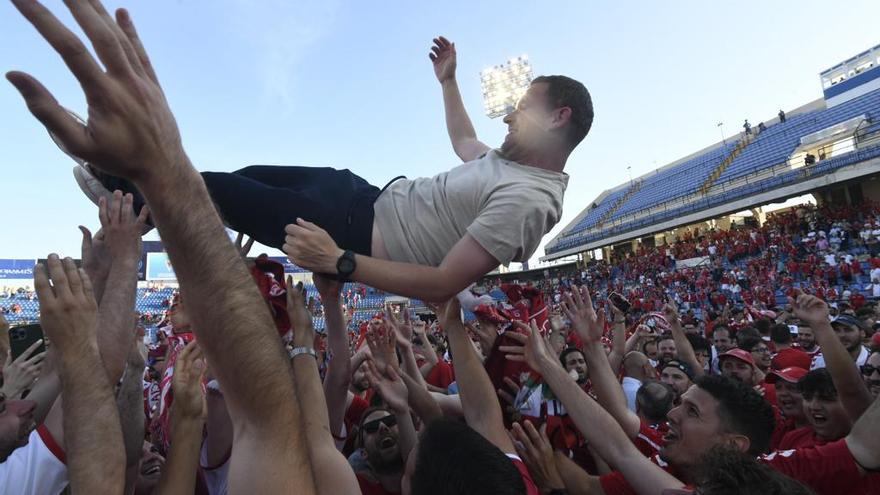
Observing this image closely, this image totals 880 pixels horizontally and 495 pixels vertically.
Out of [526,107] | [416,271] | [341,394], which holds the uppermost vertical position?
[526,107]

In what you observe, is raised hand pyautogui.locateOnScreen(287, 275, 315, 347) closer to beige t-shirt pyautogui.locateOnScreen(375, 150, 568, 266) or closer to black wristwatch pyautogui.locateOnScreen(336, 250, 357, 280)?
black wristwatch pyautogui.locateOnScreen(336, 250, 357, 280)

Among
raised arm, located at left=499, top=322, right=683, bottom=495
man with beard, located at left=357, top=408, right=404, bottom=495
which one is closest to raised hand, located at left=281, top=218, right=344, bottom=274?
man with beard, located at left=357, top=408, right=404, bottom=495

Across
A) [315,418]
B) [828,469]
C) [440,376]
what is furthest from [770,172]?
[315,418]

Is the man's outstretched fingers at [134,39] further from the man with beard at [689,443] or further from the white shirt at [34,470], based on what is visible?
the man with beard at [689,443]

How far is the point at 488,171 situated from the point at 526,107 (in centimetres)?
42

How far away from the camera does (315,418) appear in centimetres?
178

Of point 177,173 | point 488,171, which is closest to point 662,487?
point 488,171

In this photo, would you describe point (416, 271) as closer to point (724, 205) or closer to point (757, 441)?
point (757, 441)

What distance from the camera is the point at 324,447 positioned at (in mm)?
1692

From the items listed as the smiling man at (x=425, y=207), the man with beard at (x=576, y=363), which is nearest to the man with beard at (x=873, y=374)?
the man with beard at (x=576, y=363)

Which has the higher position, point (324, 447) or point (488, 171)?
point (488, 171)

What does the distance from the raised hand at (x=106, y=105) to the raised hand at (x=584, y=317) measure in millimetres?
2556

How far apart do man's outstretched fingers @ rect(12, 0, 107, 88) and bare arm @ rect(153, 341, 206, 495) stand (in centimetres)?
131

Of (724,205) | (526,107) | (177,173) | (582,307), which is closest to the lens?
(177,173)
